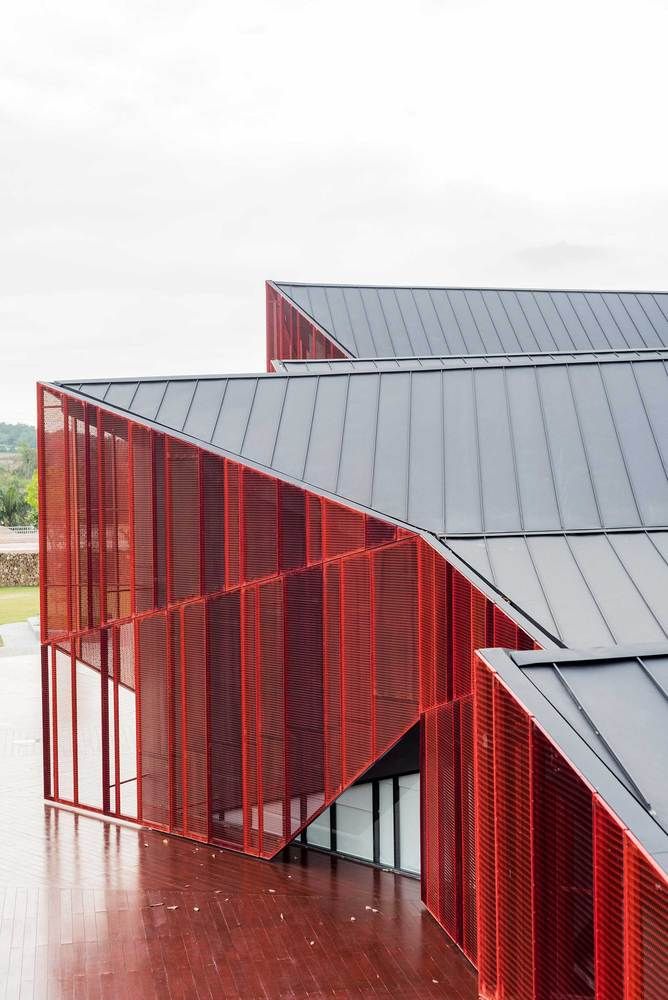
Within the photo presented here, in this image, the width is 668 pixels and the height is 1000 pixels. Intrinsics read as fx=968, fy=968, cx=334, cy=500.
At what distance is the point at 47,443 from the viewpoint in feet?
66.6

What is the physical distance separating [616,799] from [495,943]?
267 centimetres

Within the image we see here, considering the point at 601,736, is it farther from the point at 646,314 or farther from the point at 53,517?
the point at 646,314

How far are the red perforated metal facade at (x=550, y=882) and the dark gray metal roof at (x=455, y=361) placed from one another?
1051 centimetres

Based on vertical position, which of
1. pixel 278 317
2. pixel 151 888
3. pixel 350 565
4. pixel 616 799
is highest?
pixel 278 317

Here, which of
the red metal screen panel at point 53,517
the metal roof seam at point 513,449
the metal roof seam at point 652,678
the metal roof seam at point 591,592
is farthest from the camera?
the red metal screen panel at point 53,517

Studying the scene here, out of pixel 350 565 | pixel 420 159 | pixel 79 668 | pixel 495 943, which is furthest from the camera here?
pixel 420 159

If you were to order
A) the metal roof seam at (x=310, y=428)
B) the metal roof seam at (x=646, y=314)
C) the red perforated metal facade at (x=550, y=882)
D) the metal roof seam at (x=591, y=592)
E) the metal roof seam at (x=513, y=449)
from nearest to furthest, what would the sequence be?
the red perforated metal facade at (x=550, y=882) → the metal roof seam at (x=591, y=592) → the metal roof seam at (x=513, y=449) → the metal roof seam at (x=310, y=428) → the metal roof seam at (x=646, y=314)

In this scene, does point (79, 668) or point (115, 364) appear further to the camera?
point (115, 364)

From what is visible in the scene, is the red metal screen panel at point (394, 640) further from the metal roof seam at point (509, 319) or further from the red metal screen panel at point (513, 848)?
the metal roof seam at point (509, 319)

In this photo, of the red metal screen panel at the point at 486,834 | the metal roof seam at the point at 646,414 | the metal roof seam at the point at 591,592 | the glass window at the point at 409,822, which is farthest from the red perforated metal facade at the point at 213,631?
the red metal screen panel at the point at 486,834

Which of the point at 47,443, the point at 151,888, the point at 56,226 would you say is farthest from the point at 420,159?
the point at 151,888

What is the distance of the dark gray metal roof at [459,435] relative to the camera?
51.5 ft

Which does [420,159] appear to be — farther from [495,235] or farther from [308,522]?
[308,522]

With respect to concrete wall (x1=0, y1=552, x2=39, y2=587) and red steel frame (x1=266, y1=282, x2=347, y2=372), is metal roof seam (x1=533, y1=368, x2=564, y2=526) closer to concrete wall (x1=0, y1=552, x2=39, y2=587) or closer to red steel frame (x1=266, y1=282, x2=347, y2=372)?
red steel frame (x1=266, y1=282, x2=347, y2=372)
